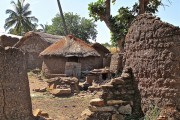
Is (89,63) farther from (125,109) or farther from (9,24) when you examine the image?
(9,24)

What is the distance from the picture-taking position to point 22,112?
7648 mm

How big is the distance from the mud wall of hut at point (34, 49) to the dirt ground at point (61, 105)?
13.9 meters

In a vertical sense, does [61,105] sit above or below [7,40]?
below

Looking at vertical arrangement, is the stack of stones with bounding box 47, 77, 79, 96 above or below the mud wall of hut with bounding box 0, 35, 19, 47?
below

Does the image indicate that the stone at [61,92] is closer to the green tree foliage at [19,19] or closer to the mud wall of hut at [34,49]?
the mud wall of hut at [34,49]

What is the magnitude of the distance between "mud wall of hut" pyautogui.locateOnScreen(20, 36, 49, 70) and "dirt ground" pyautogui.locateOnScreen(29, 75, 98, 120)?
13857 millimetres

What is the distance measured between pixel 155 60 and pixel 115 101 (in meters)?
1.31

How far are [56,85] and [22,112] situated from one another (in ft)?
26.2

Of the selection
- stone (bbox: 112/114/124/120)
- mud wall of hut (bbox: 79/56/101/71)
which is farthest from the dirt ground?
mud wall of hut (bbox: 79/56/101/71)

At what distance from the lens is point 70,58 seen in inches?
925

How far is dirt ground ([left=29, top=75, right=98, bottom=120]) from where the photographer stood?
994 centimetres

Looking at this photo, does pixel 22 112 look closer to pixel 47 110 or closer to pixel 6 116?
pixel 6 116

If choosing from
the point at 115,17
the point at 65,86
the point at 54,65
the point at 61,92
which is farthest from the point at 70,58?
the point at 61,92

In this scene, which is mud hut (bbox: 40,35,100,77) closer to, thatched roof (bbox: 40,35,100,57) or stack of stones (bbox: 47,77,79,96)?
thatched roof (bbox: 40,35,100,57)
